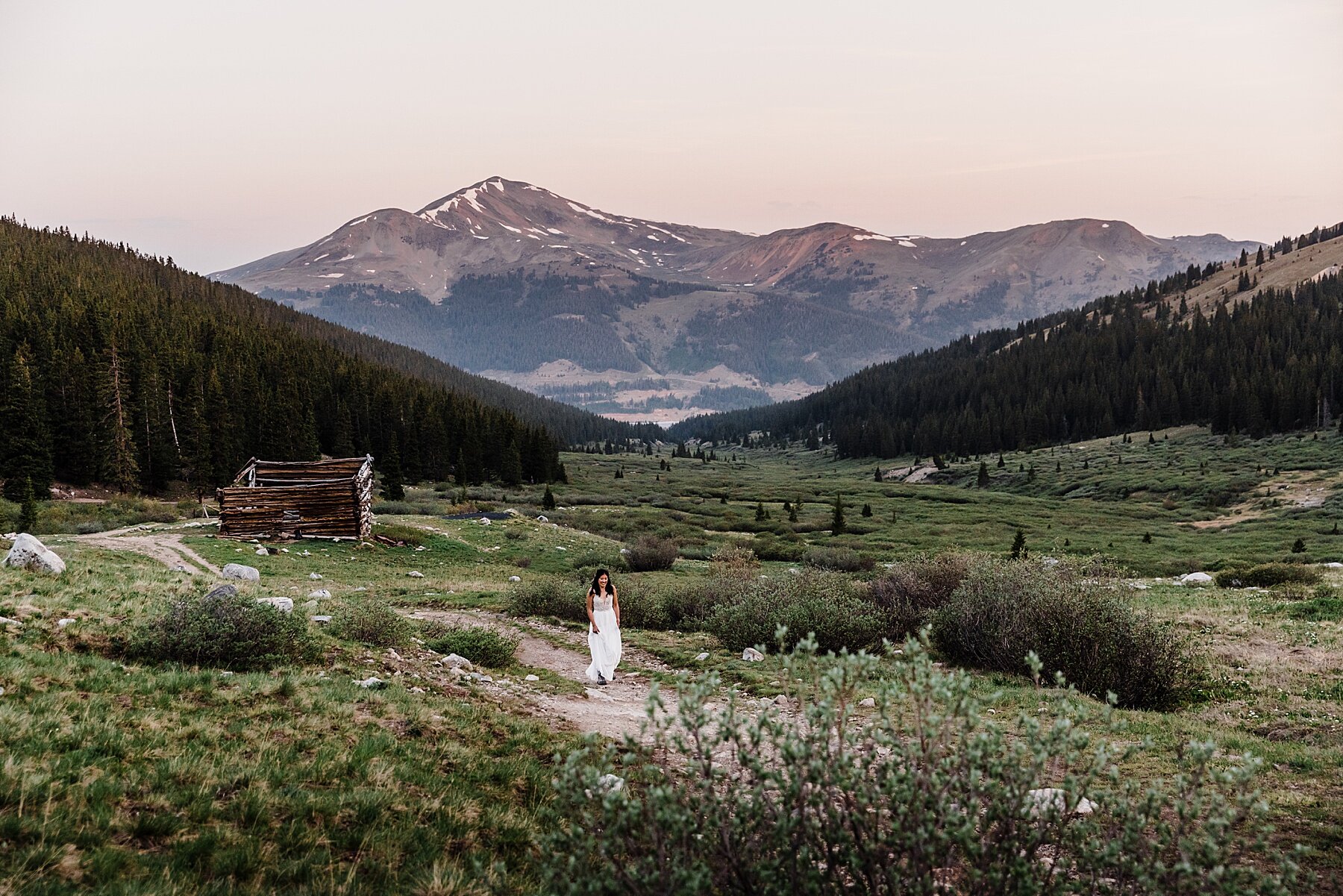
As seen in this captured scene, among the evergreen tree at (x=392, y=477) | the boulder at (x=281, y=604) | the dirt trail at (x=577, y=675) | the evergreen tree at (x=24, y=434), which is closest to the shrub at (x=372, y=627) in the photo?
the boulder at (x=281, y=604)

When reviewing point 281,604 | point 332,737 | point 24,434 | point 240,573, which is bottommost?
point 240,573

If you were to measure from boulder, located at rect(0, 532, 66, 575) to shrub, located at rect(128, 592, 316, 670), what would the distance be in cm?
525

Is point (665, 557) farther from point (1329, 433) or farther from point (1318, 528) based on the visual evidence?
point (1329, 433)

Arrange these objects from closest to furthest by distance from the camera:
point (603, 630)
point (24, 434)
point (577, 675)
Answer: point (603, 630) → point (577, 675) → point (24, 434)

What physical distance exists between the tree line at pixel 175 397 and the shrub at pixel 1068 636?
183 feet

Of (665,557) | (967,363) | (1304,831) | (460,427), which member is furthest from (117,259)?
(967,363)

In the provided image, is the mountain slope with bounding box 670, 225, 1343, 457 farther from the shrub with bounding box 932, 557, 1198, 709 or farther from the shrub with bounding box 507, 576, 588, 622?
the shrub with bounding box 507, 576, 588, 622

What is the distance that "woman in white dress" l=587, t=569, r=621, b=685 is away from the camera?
14453 millimetres

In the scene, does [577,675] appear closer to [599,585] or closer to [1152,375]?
[599,585]

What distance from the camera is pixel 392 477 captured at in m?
69.1

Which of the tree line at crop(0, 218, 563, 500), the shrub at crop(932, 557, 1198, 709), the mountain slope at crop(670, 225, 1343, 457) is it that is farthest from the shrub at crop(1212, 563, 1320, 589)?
the mountain slope at crop(670, 225, 1343, 457)

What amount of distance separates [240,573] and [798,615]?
18731 millimetres

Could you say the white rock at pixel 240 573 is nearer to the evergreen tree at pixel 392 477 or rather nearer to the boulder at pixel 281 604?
the boulder at pixel 281 604

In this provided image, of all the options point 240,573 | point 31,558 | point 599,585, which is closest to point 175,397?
point 240,573
